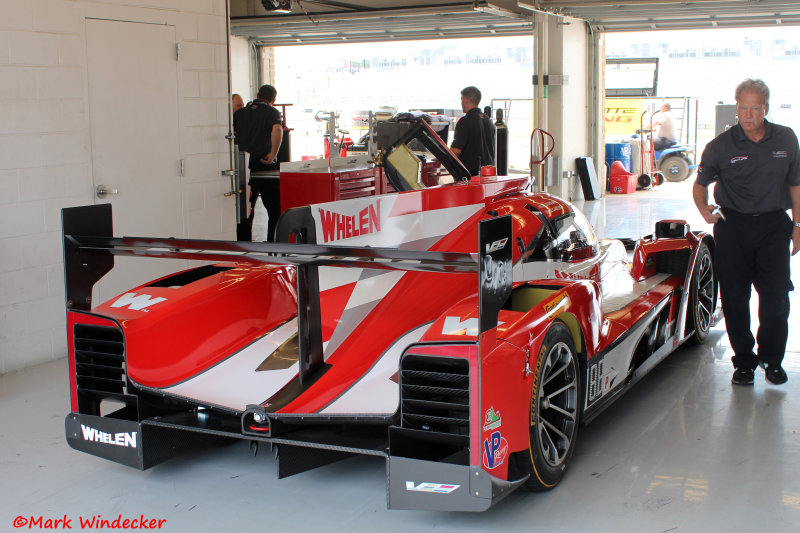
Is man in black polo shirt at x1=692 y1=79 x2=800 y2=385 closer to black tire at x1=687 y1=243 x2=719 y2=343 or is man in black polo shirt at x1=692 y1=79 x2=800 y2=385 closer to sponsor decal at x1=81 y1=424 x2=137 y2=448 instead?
black tire at x1=687 y1=243 x2=719 y2=343

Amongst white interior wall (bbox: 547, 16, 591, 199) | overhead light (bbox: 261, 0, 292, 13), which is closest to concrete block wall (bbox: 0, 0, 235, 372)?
overhead light (bbox: 261, 0, 292, 13)

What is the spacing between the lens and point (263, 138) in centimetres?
893

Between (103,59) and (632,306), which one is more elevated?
(103,59)

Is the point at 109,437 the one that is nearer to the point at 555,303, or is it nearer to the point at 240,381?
the point at 240,381

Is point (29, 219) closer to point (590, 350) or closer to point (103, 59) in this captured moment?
point (103, 59)

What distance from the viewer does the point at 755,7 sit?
1103 centimetres

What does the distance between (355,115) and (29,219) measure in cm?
1794

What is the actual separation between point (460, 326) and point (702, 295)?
287cm

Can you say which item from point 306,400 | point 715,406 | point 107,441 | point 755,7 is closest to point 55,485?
point 107,441

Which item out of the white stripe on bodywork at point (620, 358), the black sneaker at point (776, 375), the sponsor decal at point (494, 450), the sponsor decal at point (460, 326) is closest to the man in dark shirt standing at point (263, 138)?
the white stripe on bodywork at point (620, 358)

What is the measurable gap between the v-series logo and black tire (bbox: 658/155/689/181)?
1479 cm

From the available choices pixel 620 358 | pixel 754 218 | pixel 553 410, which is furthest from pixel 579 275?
pixel 553 410

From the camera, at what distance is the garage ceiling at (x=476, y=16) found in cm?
1130

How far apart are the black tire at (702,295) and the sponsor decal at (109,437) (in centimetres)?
328
